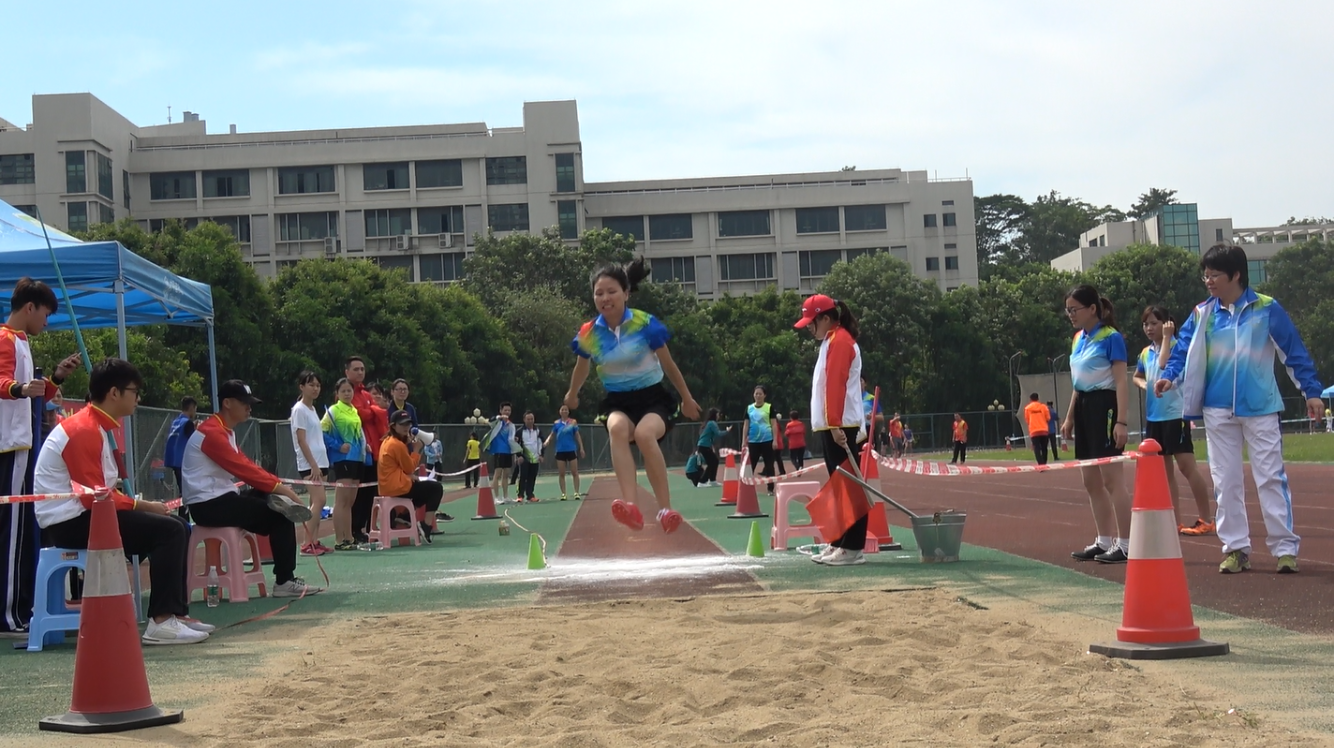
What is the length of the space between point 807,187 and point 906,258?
29.7 ft

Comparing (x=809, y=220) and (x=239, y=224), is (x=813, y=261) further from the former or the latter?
(x=239, y=224)

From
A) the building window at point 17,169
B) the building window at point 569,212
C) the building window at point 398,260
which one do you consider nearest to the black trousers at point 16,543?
the building window at point 569,212

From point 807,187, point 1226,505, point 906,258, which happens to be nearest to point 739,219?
point 807,187

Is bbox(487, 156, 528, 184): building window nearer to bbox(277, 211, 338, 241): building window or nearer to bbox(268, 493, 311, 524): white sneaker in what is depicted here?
bbox(277, 211, 338, 241): building window

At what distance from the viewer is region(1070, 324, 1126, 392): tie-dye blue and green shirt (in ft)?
32.7

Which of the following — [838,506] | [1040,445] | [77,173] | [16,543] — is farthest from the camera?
[77,173]

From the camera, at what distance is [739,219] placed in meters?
100

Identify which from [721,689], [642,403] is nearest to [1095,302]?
[642,403]

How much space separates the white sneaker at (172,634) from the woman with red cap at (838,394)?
470 centimetres

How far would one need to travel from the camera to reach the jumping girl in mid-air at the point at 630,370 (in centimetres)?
915

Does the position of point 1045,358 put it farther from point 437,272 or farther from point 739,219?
point 437,272

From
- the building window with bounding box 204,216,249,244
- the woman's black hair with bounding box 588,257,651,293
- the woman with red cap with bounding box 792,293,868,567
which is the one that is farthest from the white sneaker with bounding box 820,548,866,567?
the building window with bounding box 204,216,249,244

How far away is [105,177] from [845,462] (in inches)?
3420

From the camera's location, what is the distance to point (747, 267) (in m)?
100
